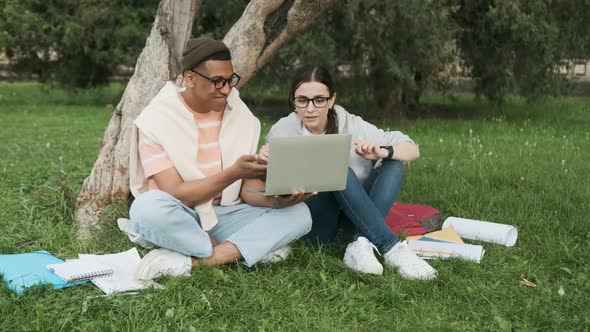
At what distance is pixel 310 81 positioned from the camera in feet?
12.5

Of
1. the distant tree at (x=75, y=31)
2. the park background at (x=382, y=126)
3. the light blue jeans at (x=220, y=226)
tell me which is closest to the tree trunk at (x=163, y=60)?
the park background at (x=382, y=126)

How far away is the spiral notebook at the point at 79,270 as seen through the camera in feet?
11.3

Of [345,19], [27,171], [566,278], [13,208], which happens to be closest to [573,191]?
[566,278]

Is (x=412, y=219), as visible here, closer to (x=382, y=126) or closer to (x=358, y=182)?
(x=358, y=182)

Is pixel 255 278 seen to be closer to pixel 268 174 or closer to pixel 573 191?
pixel 268 174

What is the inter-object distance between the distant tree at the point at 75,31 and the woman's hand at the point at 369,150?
952cm

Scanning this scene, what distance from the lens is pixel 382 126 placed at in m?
11.2

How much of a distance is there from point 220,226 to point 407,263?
0.97 m

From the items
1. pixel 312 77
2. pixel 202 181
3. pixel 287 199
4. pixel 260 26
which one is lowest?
pixel 287 199

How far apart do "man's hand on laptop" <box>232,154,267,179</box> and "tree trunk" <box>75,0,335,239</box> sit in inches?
52.8

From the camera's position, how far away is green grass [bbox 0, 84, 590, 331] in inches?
125

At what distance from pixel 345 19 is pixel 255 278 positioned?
22.6ft

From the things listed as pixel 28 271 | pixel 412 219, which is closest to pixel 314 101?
pixel 412 219

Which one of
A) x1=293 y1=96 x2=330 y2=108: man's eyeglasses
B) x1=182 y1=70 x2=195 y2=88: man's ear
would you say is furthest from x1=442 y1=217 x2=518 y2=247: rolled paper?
x1=182 y1=70 x2=195 y2=88: man's ear
